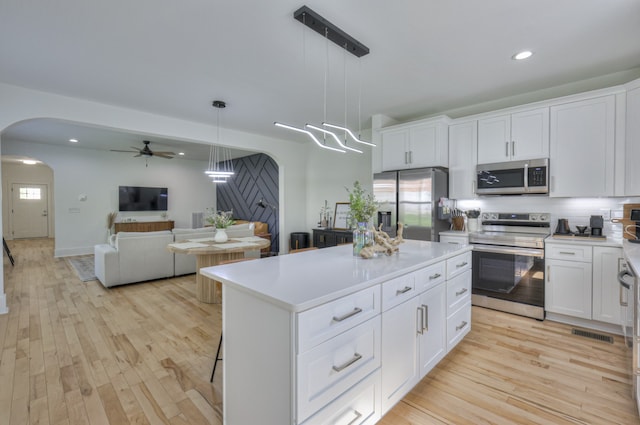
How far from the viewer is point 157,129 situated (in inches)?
176

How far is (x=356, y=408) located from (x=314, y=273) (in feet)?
2.30

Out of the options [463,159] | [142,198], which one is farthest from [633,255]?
[142,198]

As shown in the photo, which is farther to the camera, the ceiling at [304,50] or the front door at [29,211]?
the front door at [29,211]

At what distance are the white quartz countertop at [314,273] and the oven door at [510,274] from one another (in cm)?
135

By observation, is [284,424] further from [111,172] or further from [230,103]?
[111,172]

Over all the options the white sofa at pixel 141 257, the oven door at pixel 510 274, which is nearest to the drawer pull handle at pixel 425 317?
the oven door at pixel 510 274

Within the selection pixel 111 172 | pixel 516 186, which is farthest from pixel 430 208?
pixel 111 172

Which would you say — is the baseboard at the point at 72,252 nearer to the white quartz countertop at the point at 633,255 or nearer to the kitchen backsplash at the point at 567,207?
the kitchen backsplash at the point at 567,207

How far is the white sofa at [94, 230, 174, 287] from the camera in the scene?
444 cm

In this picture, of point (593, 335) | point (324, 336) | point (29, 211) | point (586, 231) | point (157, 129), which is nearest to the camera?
point (324, 336)

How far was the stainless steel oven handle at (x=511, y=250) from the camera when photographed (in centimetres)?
315

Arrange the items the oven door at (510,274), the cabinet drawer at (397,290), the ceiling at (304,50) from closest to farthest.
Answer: the cabinet drawer at (397,290), the ceiling at (304,50), the oven door at (510,274)

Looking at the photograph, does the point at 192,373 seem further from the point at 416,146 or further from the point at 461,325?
the point at 416,146

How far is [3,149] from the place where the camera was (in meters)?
6.73
